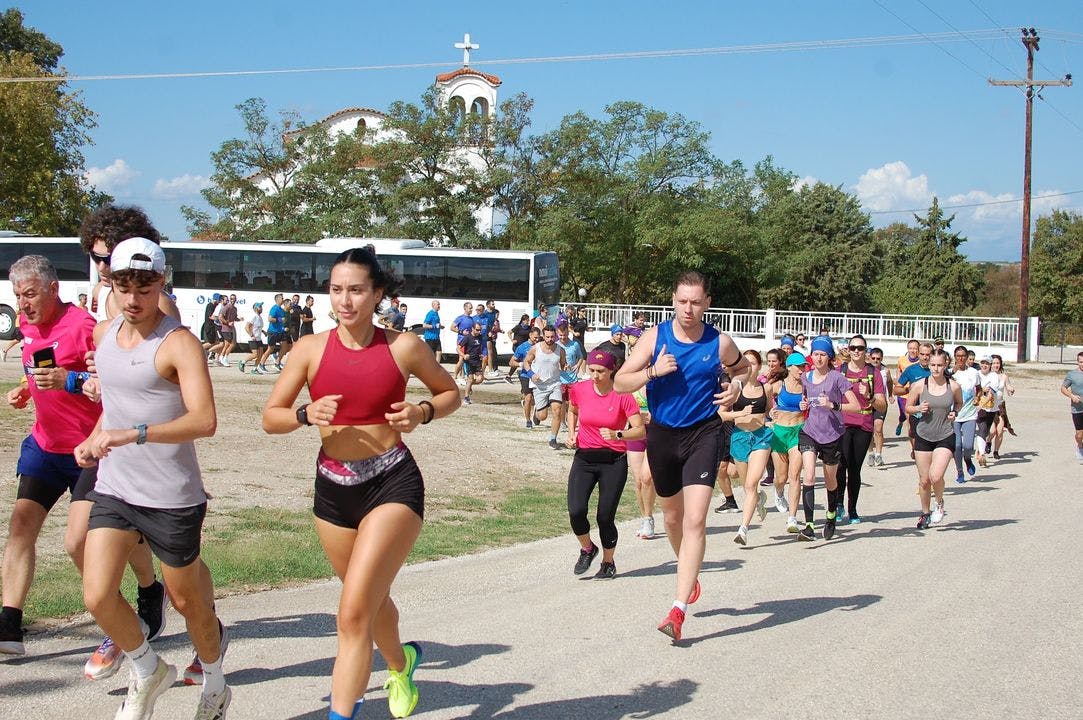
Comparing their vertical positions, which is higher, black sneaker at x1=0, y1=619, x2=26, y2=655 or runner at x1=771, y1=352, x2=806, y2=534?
runner at x1=771, y1=352, x2=806, y2=534

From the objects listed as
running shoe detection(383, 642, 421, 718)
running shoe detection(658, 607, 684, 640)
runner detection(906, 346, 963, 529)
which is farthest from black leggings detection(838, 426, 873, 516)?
running shoe detection(383, 642, 421, 718)

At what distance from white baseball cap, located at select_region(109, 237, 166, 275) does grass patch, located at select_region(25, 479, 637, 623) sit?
9.80ft

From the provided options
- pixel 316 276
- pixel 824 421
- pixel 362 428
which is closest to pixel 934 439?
pixel 824 421

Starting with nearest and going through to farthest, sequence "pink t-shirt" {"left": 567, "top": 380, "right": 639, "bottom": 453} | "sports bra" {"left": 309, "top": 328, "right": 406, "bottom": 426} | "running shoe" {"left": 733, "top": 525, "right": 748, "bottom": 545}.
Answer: "sports bra" {"left": 309, "top": 328, "right": 406, "bottom": 426} < "pink t-shirt" {"left": 567, "top": 380, "right": 639, "bottom": 453} < "running shoe" {"left": 733, "top": 525, "right": 748, "bottom": 545}

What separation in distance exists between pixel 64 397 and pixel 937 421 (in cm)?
839

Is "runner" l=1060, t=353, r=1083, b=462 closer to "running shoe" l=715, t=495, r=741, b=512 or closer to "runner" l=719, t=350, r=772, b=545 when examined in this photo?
"running shoe" l=715, t=495, r=741, b=512

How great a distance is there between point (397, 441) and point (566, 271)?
4209 cm

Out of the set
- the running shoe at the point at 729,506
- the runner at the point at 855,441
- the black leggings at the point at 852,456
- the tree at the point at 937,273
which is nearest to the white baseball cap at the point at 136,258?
the runner at the point at 855,441

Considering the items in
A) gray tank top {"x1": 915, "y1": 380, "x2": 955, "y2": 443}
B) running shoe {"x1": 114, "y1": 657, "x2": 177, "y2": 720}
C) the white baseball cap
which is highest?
the white baseball cap

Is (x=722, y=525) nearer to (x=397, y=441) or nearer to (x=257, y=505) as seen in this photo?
(x=257, y=505)

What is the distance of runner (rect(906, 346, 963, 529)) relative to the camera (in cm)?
1074

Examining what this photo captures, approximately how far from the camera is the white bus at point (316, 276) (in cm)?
3156

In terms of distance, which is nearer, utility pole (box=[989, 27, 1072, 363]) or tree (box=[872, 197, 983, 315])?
utility pole (box=[989, 27, 1072, 363])

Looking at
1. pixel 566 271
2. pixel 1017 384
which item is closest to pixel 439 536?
pixel 1017 384
